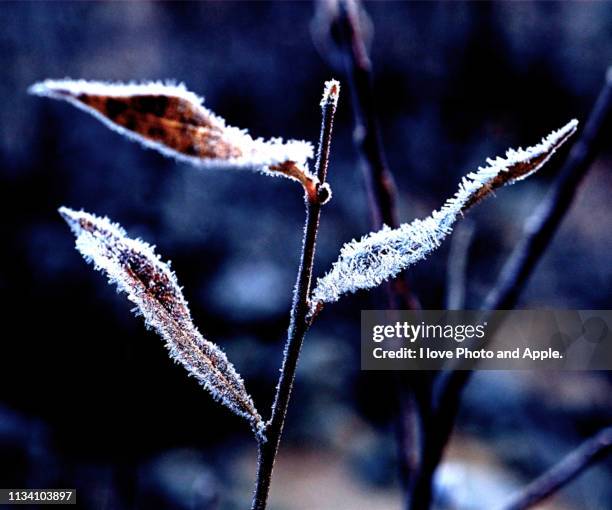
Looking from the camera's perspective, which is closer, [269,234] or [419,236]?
[419,236]

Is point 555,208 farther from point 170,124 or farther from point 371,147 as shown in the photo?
point 170,124

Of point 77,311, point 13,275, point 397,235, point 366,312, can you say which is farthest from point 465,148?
point 397,235

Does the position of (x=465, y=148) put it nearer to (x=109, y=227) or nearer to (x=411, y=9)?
(x=411, y=9)

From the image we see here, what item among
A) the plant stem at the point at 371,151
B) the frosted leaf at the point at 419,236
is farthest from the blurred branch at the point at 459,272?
the frosted leaf at the point at 419,236

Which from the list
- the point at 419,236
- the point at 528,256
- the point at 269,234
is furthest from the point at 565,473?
the point at 269,234

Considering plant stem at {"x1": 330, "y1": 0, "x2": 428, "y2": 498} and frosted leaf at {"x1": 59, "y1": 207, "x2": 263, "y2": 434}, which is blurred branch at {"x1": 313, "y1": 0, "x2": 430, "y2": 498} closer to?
plant stem at {"x1": 330, "y1": 0, "x2": 428, "y2": 498}

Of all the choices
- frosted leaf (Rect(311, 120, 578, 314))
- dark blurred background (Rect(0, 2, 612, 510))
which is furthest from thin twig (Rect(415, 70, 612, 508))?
dark blurred background (Rect(0, 2, 612, 510))
